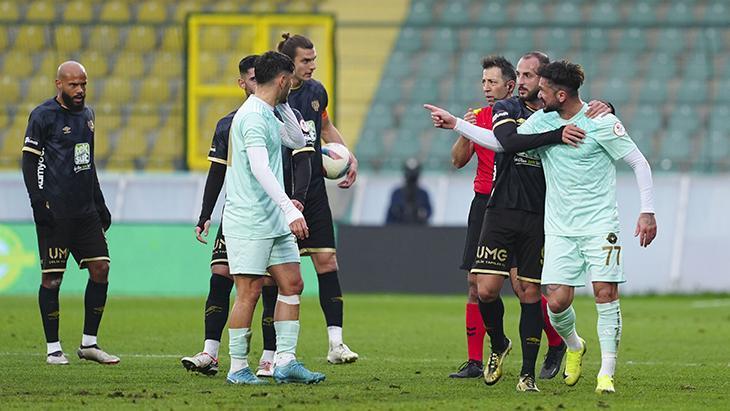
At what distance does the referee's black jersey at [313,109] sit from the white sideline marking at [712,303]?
28.3ft

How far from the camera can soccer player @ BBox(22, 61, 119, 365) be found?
32.4 feet

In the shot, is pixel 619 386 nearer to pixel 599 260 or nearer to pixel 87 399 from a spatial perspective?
pixel 599 260

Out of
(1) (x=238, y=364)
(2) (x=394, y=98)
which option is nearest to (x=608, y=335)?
(1) (x=238, y=364)

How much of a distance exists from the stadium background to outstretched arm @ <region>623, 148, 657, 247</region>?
10530 mm

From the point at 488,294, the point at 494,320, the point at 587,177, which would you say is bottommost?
the point at 494,320

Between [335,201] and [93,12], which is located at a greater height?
[93,12]

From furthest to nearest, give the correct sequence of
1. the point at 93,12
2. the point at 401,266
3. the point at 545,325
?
the point at 93,12
the point at 401,266
the point at 545,325

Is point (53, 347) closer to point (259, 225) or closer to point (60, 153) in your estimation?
point (60, 153)

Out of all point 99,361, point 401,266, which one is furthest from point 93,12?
point 99,361

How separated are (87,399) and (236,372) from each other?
Answer: 1.06 metres

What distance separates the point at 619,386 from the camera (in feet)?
27.5

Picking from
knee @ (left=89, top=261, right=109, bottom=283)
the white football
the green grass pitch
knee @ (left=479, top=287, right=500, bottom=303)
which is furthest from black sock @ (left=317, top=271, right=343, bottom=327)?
knee @ (left=89, top=261, right=109, bottom=283)

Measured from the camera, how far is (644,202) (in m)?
7.86

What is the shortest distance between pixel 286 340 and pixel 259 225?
0.71 metres
